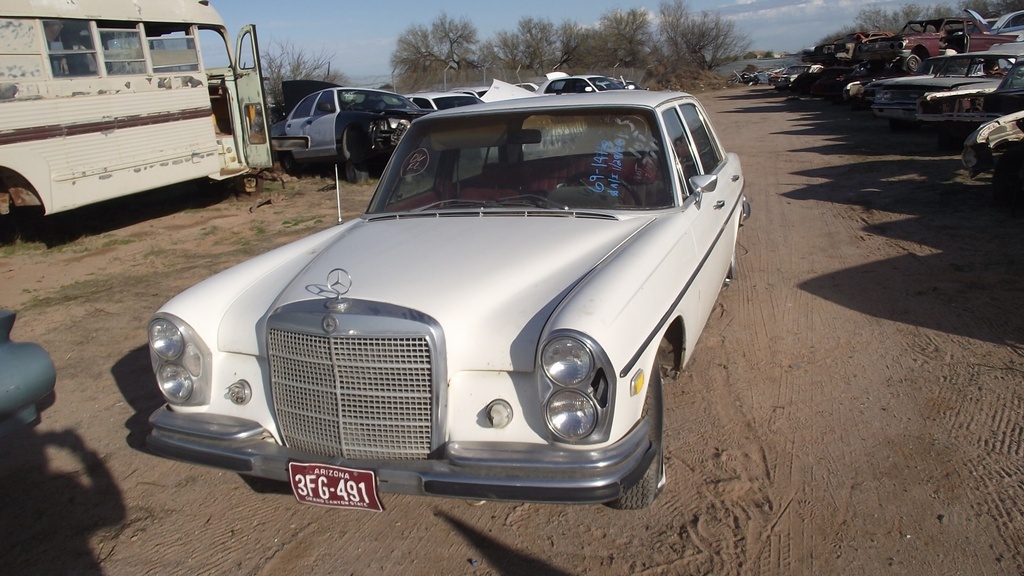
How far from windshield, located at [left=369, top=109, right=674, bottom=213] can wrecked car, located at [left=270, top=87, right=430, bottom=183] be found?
7.92 metres

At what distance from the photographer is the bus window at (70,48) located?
314 inches

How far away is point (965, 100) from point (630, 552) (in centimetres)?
1156

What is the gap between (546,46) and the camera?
162 feet

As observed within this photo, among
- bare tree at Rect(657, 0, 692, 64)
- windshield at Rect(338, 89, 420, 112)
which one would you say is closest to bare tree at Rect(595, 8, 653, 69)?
bare tree at Rect(657, 0, 692, 64)

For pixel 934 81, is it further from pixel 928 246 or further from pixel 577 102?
pixel 577 102

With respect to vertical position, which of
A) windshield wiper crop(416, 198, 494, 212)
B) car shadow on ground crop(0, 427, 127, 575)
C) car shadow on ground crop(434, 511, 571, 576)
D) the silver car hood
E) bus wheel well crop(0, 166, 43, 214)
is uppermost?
windshield wiper crop(416, 198, 494, 212)

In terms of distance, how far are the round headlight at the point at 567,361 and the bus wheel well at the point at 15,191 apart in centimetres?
741

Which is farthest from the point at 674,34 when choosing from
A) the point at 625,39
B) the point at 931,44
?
the point at 931,44

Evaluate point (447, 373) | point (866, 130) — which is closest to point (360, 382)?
point (447, 373)

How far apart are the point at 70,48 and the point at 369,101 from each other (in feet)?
18.6

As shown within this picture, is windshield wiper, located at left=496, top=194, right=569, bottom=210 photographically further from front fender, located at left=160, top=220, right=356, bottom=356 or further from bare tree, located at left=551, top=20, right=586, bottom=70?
bare tree, located at left=551, top=20, right=586, bottom=70

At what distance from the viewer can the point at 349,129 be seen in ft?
40.9

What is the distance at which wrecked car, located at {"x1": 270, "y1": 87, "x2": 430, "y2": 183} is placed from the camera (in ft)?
40.0

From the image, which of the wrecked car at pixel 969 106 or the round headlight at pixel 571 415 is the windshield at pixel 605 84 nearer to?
the wrecked car at pixel 969 106
